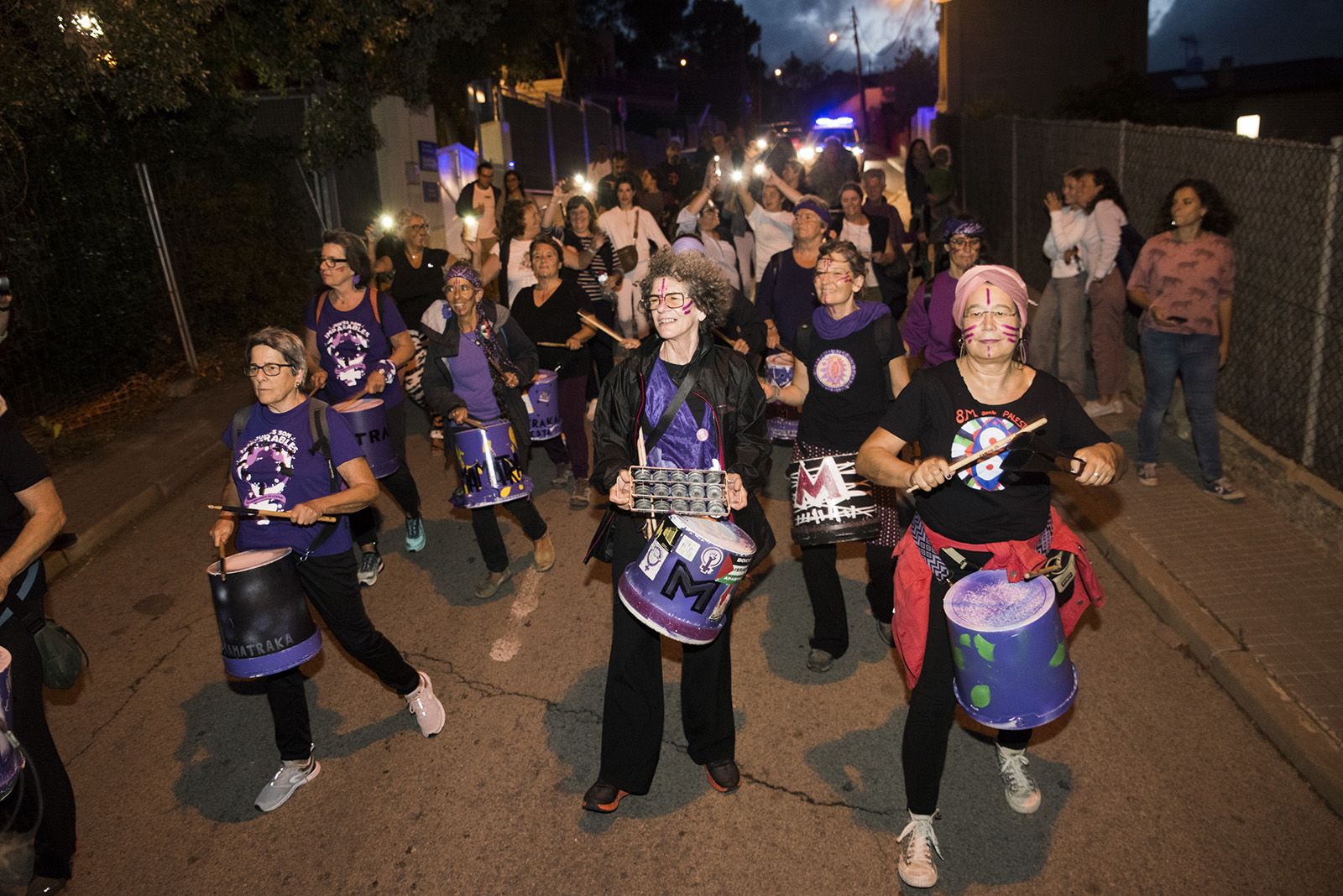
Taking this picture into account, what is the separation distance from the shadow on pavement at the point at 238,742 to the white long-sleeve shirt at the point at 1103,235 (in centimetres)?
697

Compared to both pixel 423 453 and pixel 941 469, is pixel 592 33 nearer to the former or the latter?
pixel 423 453

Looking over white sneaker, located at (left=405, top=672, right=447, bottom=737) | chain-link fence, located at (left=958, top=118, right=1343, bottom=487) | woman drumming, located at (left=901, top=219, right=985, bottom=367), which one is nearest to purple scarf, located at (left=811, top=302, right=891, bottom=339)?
woman drumming, located at (left=901, top=219, right=985, bottom=367)

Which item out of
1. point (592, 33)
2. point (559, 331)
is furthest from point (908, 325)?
point (592, 33)

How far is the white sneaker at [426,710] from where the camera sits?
190 inches

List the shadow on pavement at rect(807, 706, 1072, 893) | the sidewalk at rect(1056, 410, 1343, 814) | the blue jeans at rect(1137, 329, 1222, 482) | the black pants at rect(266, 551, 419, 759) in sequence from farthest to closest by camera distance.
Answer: the blue jeans at rect(1137, 329, 1222, 482) → the sidewalk at rect(1056, 410, 1343, 814) → the black pants at rect(266, 551, 419, 759) → the shadow on pavement at rect(807, 706, 1072, 893)

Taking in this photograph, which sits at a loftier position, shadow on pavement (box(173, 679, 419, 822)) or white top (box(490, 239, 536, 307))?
white top (box(490, 239, 536, 307))

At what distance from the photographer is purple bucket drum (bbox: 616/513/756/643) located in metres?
3.55

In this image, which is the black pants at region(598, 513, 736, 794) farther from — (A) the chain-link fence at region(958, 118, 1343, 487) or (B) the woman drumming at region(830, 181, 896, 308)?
(B) the woman drumming at region(830, 181, 896, 308)

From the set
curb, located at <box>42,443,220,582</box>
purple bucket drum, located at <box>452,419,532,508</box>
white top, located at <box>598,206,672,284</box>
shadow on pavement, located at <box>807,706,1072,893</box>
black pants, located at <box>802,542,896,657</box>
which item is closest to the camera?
shadow on pavement, located at <box>807,706,1072,893</box>

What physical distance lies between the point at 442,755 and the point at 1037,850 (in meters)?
2.63

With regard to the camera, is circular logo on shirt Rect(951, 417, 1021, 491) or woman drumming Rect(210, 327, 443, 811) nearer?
circular logo on shirt Rect(951, 417, 1021, 491)

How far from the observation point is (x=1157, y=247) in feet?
23.0

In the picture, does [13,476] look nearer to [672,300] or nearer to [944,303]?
[672,300]

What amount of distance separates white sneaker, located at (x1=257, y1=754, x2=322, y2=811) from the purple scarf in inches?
125
